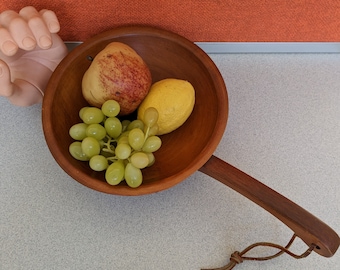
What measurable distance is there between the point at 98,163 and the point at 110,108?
86 mm

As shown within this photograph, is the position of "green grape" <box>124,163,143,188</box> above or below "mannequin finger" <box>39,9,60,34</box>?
below

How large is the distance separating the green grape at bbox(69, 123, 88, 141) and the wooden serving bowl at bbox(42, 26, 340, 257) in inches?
0.9

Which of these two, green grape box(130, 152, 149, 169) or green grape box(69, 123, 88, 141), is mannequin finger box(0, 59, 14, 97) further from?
green grape box(130, 152, 149, 169)

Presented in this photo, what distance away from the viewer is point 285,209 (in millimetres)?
580

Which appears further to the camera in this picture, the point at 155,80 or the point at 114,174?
the point at 155,80

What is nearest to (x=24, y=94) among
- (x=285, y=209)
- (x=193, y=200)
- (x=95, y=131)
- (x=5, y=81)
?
(x=5, y=81)

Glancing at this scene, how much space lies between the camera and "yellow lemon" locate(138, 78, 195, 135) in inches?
26.3

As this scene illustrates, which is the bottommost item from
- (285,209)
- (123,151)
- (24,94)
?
(24,94)

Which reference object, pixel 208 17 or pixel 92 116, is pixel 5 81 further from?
pixel 208 17

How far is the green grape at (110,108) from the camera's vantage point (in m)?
0.64

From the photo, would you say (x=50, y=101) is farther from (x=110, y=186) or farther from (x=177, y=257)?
(x=177, y=257)

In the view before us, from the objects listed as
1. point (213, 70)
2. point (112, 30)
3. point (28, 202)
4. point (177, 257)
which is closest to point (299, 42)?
point (213, 70)

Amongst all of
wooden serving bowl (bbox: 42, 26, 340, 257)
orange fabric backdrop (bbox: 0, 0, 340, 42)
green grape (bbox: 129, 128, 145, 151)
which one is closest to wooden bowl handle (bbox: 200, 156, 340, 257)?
wooden serving bowl (bbox: 42, 26, 340, 257)

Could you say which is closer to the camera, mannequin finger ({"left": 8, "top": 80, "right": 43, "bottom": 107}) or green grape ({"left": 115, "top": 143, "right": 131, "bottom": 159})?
green grape ({"left": 115, "top": 143, "right": 131, "bottom": 159})
